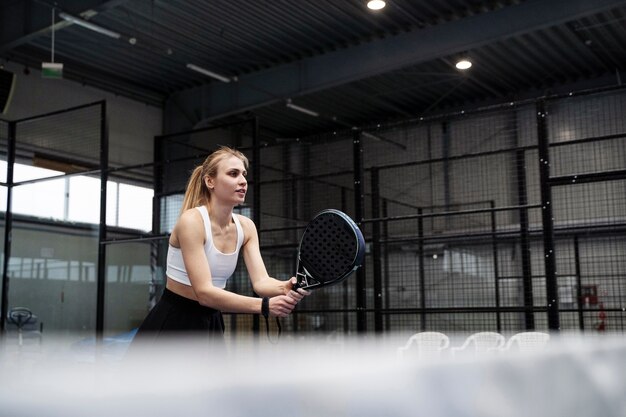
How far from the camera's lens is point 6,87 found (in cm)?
1066

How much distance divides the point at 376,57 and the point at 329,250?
9.26 metres

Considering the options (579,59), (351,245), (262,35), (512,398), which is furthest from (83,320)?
(512,398)

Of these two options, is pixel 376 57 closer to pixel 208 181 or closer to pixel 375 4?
pixel 375 4

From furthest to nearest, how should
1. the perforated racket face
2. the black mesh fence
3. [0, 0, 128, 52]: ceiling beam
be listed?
the black mesh fence < [0, 0, 128, 52]: ceiling beam < the perforated racket face

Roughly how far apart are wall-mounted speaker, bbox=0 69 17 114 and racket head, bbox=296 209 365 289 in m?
9.28

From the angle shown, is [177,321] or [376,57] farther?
[376,57]

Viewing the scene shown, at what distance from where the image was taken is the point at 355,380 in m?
0.67

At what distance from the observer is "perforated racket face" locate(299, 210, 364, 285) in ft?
7.86

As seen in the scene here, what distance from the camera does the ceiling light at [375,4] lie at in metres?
9.80

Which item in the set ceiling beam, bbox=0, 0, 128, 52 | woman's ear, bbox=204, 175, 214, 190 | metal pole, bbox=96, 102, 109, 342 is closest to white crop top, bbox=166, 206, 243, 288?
woman's ear, bbox=204, 175, 214, 190

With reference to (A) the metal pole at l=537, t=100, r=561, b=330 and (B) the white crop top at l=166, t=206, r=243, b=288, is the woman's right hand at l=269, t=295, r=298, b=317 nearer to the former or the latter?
(B) the white crop top at l=166, t=206, r=243, b=288

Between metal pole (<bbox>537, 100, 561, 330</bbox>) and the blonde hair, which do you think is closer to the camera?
the blonde hair

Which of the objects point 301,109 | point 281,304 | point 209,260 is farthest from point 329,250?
point 301,109

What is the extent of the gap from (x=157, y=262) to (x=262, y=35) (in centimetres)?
376
